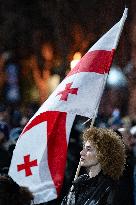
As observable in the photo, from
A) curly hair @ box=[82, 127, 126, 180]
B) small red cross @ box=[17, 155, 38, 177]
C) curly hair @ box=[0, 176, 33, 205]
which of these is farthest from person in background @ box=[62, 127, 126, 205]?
curly hair @ box=[0, 176, 33, 205]

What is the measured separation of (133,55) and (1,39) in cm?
688

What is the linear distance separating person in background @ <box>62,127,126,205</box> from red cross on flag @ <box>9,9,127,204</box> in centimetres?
20

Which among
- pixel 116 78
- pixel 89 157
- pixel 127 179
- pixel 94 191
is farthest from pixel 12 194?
pixel 116 78

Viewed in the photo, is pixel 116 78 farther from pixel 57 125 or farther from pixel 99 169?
pixel 99 169

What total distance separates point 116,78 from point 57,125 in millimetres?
18608

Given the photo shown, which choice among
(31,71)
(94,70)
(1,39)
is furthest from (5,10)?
(94,70)

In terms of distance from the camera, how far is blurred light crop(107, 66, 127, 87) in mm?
22984

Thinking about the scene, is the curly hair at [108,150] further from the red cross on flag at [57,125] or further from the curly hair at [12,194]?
the curly hair at [12,194]

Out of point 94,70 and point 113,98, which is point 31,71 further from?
point 94,70

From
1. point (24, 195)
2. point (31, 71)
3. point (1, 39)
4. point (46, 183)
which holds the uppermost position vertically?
point (24, 195)

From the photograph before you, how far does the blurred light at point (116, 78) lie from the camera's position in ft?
75.4

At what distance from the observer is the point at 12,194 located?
374 cm

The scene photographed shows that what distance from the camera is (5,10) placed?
27.7 m

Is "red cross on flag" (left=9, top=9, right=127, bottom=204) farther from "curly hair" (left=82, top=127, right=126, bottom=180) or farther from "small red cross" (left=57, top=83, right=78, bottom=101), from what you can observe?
"curly hair" (left=82, top=127, right=126, bottom=180)
